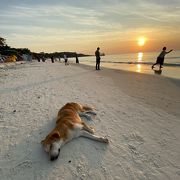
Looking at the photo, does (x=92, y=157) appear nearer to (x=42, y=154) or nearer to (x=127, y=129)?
(x=42, y=154)

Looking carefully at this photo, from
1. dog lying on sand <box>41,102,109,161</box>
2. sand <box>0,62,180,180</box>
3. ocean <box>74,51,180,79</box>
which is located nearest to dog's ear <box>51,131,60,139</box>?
dog lying on sand <box>41,102,109,161</box>

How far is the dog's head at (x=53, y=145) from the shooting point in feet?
14.1

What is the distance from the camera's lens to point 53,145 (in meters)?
4.41

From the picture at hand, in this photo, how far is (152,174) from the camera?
4.01 metres

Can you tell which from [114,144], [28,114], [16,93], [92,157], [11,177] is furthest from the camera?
[16,93]

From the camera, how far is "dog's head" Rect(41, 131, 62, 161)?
4.30m

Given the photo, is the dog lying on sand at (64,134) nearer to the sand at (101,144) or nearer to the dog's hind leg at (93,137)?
the dog's hind leg at (93,137)

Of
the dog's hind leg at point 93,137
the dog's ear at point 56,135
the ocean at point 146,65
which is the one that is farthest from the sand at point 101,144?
the ocean at point 146,65

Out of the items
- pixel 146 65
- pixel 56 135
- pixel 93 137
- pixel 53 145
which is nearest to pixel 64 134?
pixel 56 135

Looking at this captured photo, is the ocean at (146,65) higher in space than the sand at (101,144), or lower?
lower

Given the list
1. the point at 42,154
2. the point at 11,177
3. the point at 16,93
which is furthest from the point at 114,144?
the point at 16,93

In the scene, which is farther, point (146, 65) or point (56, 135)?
point (146, 65)

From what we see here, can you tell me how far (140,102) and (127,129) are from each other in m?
2.98

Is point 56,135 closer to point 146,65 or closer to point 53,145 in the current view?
point 53,145
